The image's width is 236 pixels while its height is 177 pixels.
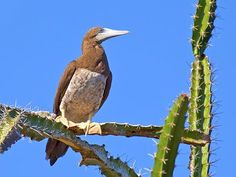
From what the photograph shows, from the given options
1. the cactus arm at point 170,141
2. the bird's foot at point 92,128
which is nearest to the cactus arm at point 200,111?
the bird's foot at point 92,128

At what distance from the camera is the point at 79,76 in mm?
7816

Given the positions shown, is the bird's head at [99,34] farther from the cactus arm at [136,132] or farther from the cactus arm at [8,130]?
the cactus arm at [8,130]

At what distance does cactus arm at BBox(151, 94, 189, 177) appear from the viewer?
3352 millimetres

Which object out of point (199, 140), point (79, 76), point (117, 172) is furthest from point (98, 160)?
point (79, 76)

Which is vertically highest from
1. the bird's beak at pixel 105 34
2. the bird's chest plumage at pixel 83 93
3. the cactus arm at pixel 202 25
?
the bird's beak at pixel 105 34

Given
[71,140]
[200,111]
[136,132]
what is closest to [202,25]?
[200,111]

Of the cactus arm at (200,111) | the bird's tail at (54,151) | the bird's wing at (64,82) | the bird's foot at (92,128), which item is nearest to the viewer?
the cactus arm at (200,111)

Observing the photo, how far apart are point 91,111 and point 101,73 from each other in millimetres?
442

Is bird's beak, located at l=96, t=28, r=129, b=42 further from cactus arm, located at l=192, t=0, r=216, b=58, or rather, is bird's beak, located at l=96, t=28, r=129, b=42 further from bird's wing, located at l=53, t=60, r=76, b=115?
cactus arm, located at l=192, t=0, r=216, b=58

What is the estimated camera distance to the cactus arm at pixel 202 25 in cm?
481

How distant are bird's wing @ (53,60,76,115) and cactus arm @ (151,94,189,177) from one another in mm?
4533

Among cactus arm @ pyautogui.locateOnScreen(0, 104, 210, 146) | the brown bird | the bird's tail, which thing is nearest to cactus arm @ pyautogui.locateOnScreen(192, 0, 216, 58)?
cactus arm @ pyautogui.locateOnScreen(0, 104, 210, 146)

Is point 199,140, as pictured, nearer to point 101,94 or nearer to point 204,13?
point 204,13

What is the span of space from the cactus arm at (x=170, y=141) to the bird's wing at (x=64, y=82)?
4533mm
